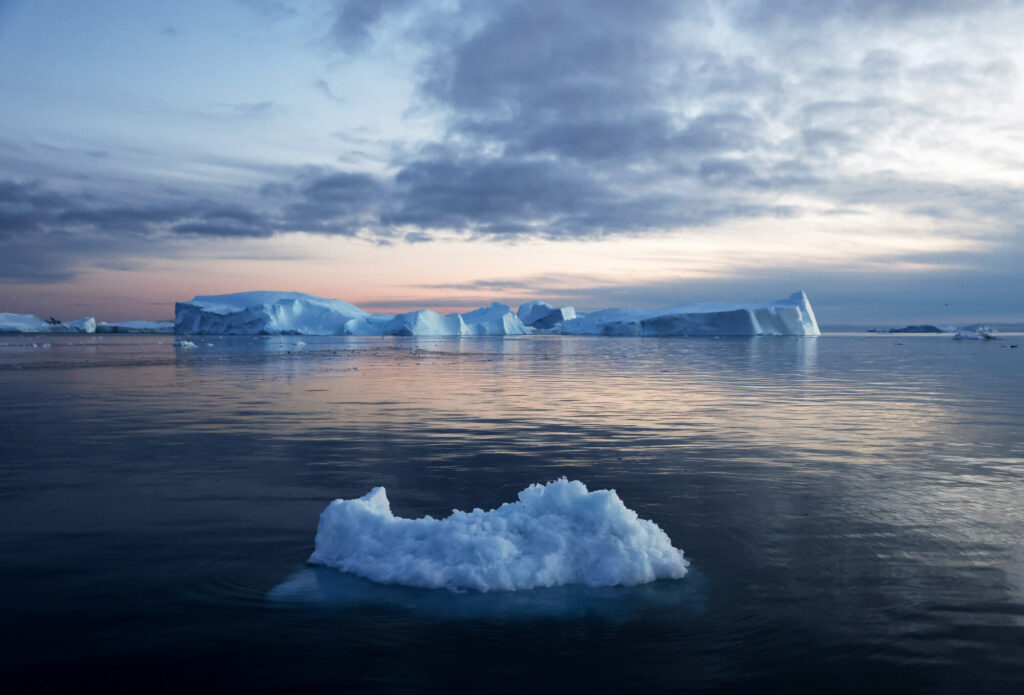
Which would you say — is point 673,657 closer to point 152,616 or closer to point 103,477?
point 152,616

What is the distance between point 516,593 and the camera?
16.3ft

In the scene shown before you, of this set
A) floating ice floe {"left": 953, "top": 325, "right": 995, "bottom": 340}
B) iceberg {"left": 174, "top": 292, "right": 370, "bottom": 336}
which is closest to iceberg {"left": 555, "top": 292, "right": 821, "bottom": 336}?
floating ice floe {"left": 953, "top": 325, "right": 995, "bottom": 340}

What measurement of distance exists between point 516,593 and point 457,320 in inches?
4715

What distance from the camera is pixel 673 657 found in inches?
158

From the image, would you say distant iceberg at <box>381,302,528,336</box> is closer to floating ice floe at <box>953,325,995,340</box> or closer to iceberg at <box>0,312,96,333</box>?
iceberg at <box>0,312,96,333</box>

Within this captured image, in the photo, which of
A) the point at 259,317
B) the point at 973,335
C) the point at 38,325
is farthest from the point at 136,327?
the point at 973,335

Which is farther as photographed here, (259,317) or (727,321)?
(259,317)

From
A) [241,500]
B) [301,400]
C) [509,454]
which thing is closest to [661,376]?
[301,400]

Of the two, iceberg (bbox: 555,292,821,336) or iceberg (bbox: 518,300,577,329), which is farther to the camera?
iceberg (bbox: 518,300,577,329)

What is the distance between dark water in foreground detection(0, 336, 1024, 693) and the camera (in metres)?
3.93

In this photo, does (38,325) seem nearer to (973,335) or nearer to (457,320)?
(457,320)

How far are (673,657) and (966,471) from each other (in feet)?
23.8

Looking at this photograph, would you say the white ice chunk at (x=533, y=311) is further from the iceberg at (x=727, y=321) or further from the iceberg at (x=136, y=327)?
the iceberg at (x=136, y=327)

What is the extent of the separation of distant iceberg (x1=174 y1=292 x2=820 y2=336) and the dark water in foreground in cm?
8852
